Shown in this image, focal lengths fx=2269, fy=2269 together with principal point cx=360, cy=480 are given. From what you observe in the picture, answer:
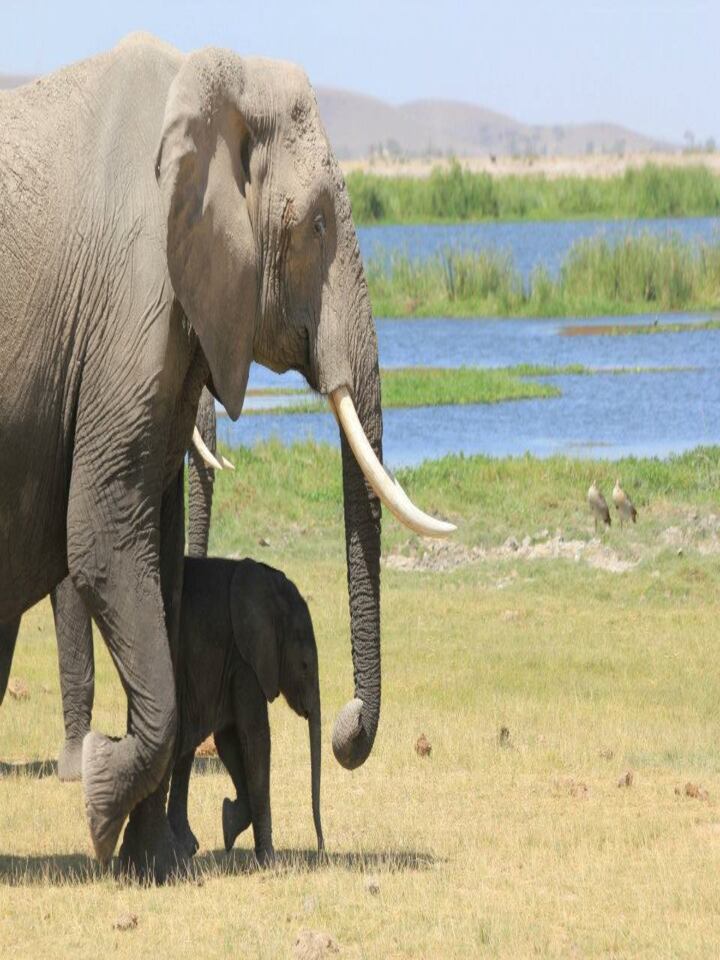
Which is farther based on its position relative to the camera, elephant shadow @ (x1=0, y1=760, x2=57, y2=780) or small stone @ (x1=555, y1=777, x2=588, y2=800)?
elephant shadow @ (x1=0, y1=760, x2=57, y2=780)

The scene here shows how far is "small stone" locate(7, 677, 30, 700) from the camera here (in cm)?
1221

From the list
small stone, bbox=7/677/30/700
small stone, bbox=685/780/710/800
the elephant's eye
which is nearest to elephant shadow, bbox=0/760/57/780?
small stone, bbox=7/677/30/700

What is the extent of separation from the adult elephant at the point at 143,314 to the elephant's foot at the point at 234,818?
64cm

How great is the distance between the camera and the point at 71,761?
10078 mm

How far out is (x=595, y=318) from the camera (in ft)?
129

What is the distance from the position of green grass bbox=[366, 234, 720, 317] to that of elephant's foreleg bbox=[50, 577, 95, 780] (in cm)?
2970

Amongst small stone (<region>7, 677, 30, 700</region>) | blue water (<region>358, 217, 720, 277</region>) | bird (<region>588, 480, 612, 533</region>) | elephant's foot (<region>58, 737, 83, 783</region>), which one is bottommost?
blue water (<region>358, 217, 720, 277</region>)

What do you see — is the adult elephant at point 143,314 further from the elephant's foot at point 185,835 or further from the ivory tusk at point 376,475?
the elephant's foot at point 185,835

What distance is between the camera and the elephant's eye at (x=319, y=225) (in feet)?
24.7

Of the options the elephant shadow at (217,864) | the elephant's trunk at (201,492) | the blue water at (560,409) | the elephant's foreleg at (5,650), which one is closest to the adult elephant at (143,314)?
the elephant shadow at (217,864)

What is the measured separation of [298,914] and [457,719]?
423cm

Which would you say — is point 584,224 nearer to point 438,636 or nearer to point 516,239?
point 516,239

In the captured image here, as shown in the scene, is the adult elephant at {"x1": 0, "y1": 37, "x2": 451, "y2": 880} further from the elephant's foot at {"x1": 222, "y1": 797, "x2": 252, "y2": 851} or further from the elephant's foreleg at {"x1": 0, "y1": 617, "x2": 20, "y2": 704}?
the elephant's foreleg at {"x1": 0, "y1": 617, "x2": 20, "y2": 704}

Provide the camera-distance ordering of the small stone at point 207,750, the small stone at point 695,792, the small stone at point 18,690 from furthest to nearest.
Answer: the small stone at point 18,690, the small stone at point 207,750, the small stone at point 695,792
